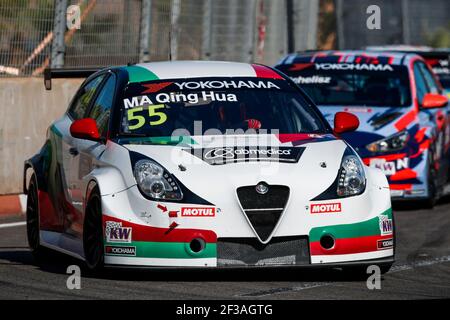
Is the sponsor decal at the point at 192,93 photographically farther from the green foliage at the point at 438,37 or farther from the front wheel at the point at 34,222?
the green foliage at the point at 438,37

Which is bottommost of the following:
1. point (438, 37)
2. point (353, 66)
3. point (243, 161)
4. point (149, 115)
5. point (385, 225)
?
point (385, 225)

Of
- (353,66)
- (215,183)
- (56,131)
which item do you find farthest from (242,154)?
(353,66)

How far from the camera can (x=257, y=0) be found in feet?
70.6

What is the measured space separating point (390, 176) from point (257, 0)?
7.28m

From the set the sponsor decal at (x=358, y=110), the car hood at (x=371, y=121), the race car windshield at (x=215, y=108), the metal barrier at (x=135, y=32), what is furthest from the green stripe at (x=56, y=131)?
the sponsor decal at (x=358, y=110)

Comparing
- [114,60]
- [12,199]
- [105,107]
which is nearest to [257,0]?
[114,60]

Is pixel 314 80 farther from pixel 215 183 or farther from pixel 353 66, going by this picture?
pixel 215 183

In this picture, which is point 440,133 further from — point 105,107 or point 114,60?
point 105,107

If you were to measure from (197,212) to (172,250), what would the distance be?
0.28 m

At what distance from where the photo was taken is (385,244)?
29.8 ft

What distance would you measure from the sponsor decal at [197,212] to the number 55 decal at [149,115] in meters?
1.12

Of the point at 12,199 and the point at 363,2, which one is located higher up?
the point at 363,2

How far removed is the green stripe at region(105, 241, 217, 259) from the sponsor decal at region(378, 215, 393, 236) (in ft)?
3.77

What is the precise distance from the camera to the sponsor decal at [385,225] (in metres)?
9.05
